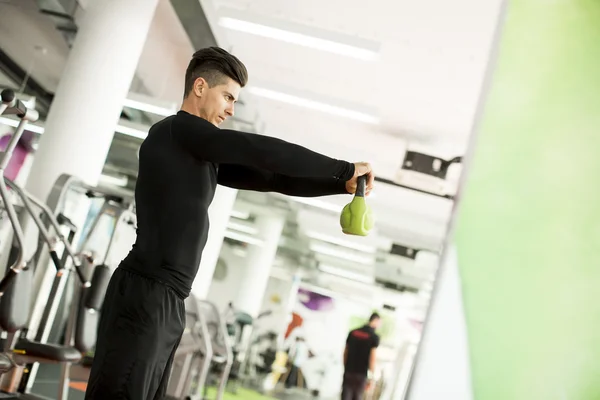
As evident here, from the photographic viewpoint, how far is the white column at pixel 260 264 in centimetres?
1441

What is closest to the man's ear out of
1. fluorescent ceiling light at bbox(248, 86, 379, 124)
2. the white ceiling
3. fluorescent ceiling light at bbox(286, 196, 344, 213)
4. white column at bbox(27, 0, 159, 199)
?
the white ceiling

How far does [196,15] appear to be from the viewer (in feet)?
19.0

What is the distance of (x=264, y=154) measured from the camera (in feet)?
4.43

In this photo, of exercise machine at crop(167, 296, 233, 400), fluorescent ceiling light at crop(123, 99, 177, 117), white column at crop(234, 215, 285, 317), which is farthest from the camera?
white column at crop(234, 215, 285, 317)

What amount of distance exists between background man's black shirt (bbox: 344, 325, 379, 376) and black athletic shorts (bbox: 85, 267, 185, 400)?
5.17 m

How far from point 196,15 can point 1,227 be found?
2858 mm

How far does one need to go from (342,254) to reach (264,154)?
16347mm

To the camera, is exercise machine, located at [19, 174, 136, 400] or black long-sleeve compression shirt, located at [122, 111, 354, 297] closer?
black long-sleeve compression shirt, located at [122, 111, 354, 297]

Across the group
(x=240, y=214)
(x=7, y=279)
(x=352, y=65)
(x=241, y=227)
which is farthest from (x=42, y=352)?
(x=241, y=227)

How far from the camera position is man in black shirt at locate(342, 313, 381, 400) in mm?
6406

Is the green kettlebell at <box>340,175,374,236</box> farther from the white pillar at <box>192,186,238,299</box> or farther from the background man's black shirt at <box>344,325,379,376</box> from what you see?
the white pillar at <box>192,186,238,299</box>

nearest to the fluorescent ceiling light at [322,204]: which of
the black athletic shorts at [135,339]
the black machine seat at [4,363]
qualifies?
the black machine seat at [4,363]

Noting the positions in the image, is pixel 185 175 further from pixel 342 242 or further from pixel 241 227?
pixel 241 227

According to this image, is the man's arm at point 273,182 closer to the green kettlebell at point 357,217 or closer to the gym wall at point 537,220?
the green kettlebell at point 357,217
